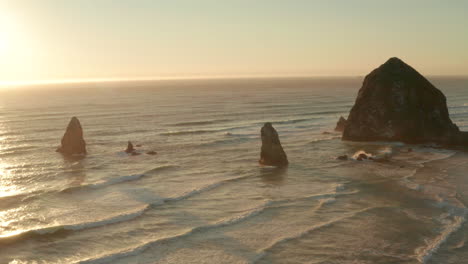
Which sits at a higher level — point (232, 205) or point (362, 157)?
point (362, 157)

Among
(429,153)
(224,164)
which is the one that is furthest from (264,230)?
(429,153)

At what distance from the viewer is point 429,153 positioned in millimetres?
32594

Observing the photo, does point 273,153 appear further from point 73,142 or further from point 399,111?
point 73,142

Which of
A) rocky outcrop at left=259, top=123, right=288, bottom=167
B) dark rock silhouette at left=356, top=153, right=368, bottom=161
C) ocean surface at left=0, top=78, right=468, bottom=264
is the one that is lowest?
ocean surface at left=0, top=78, right=468, bottom=264

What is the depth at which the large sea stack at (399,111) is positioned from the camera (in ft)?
119

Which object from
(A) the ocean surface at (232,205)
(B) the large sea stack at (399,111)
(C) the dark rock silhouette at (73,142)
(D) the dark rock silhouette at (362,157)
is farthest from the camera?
(B) the large sea stack at (399,111)

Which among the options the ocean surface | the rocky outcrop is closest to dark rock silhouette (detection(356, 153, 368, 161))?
the ocean surface

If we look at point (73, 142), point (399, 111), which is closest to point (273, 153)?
point (399, 111)

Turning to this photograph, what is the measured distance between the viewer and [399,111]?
37250 mm

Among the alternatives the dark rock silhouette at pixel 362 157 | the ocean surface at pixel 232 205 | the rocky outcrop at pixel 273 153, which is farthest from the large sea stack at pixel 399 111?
the rocky outcrop at pixel 273 153

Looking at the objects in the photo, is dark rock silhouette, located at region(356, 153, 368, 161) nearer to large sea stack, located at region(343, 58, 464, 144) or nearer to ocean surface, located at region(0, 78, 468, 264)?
ocean surface, located at region(0, 78, 468, 264)

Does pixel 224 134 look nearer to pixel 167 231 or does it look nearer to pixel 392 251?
pixel 167 231

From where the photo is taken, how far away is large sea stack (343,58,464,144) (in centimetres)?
3641

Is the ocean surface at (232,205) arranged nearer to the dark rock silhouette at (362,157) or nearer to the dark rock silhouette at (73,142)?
the dark rock silhouette at (362,157)
